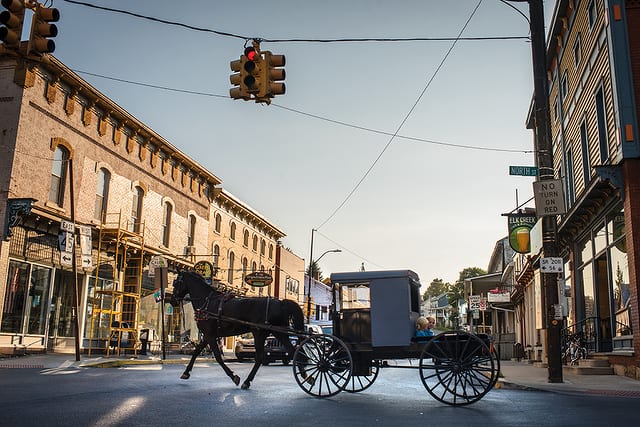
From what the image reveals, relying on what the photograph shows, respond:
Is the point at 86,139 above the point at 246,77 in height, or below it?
above

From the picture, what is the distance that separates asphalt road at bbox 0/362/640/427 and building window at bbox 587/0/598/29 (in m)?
12.4

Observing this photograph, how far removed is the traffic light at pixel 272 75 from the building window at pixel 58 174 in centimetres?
1576

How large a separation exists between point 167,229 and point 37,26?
25663 mm

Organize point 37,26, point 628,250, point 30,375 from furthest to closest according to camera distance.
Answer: point 628,250 → point 30,375 → point 37,26

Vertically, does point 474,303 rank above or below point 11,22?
below

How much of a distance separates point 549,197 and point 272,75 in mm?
7421

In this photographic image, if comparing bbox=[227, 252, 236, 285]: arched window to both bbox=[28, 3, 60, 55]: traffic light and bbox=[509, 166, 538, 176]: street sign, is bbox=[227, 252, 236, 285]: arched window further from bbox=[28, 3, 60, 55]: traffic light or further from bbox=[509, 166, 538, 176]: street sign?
bbox=[28, 3, 60, 55]: traffic light

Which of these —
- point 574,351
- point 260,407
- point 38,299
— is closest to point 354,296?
point 260,407

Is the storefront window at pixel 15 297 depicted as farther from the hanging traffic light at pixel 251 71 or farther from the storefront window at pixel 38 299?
the hanging traffic light at pixel 251 71

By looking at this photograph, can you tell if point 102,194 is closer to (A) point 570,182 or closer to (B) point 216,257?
(B) point 216,257

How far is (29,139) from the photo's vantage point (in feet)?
79.4

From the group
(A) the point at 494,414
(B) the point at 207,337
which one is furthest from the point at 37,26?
(A) the point at 494,414

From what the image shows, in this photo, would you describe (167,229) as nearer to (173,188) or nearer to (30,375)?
(173,188)

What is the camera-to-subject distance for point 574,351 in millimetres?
20422
